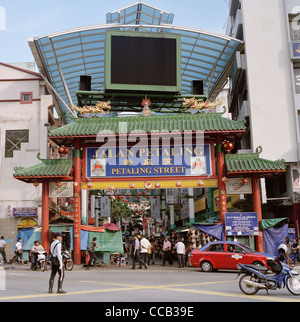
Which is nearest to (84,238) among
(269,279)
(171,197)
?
(269,279)

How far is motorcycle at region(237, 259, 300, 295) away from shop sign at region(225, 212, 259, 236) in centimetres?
1090

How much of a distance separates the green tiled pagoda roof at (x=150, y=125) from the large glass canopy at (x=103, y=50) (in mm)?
7261

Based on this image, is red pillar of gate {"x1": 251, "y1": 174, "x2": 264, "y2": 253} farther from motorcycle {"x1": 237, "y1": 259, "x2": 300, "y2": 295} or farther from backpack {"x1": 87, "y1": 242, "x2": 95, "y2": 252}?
motorcycle {"x1": 237, "y1": 259, "x2": 300, "y2": 295}

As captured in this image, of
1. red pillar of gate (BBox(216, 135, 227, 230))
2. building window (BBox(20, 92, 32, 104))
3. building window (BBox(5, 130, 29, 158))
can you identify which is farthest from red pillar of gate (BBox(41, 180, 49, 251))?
building window (BBox(20, 92, 32, 104))

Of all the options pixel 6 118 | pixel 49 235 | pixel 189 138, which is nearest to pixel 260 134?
pixel 189 138

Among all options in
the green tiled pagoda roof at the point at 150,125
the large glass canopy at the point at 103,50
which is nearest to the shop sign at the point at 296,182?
the green tiled pagoda roof at the point at 150,125

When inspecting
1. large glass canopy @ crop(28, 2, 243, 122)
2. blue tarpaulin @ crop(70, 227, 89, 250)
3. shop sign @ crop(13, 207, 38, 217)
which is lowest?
blue tarpaulin @ crop(70, 227, 89, 250)

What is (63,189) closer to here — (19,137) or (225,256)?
(225,256)

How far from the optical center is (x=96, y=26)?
102 ft

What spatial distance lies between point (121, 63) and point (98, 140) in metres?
6.38

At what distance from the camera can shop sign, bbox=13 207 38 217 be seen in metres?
33.2
